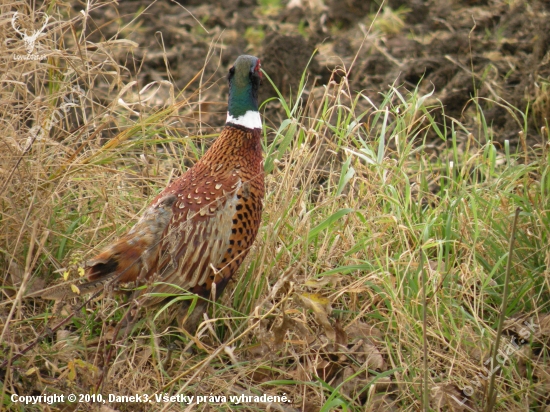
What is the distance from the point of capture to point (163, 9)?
6.63 metres

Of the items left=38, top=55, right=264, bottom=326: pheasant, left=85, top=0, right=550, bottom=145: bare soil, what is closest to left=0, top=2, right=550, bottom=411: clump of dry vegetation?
left=38, top=55, right=264, bottom=326: pheasant

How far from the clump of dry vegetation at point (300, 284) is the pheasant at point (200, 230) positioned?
0.43 feet

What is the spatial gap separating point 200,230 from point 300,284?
1.47ft

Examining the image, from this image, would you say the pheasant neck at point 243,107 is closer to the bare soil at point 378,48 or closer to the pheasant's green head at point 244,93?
the pheasant's green head at point 244,93

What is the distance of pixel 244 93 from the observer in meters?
3.37

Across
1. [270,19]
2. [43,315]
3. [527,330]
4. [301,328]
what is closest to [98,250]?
[43,315]

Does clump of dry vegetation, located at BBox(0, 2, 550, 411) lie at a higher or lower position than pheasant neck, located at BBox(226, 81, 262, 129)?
lower

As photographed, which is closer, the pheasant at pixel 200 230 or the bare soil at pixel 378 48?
the pheasant at pixel 200 230

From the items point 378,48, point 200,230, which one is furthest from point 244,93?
point 378,48

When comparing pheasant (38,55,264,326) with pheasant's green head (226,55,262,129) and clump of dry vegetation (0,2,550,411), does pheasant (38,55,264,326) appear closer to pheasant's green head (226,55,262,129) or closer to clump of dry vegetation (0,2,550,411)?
pheasant's green head (226,55,262,129)

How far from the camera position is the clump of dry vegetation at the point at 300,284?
294cm

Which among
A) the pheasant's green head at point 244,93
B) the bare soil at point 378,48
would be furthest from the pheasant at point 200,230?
the bare soil at point 378,48

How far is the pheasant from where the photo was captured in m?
3.02

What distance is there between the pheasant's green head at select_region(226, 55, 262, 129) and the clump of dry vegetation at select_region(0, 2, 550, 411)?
0.23 meters
